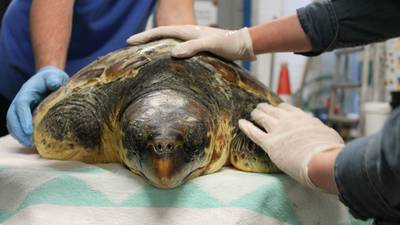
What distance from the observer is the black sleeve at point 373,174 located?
0.41 metres

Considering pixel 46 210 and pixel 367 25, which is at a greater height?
pixel 367 25

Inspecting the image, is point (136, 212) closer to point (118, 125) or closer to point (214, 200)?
point (214, 200)

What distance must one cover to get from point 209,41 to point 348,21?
27 centimetres

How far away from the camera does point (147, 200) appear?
1.81 ft

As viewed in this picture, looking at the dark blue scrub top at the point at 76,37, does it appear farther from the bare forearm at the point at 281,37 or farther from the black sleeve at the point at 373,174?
the black sleeve at the point at 373,174

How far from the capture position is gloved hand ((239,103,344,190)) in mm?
570

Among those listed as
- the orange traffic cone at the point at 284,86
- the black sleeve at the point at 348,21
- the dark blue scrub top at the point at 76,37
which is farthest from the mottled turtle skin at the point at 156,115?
the orange traffic cone at the point at 284,86

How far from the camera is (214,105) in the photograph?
73 cm

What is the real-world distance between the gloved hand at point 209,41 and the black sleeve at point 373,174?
42cm

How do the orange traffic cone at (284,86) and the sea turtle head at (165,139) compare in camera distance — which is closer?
the sea turtle head at (165,139)

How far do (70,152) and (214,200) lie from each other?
0.94 ft

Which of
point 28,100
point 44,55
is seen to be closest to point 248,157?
point 28,100

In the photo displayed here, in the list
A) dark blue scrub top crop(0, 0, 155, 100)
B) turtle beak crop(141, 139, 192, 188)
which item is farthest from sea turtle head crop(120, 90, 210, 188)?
dark blue scrub top crop(0, 0, 155, 100)

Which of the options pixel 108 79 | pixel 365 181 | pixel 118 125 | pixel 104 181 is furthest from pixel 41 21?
pixel 365 181
